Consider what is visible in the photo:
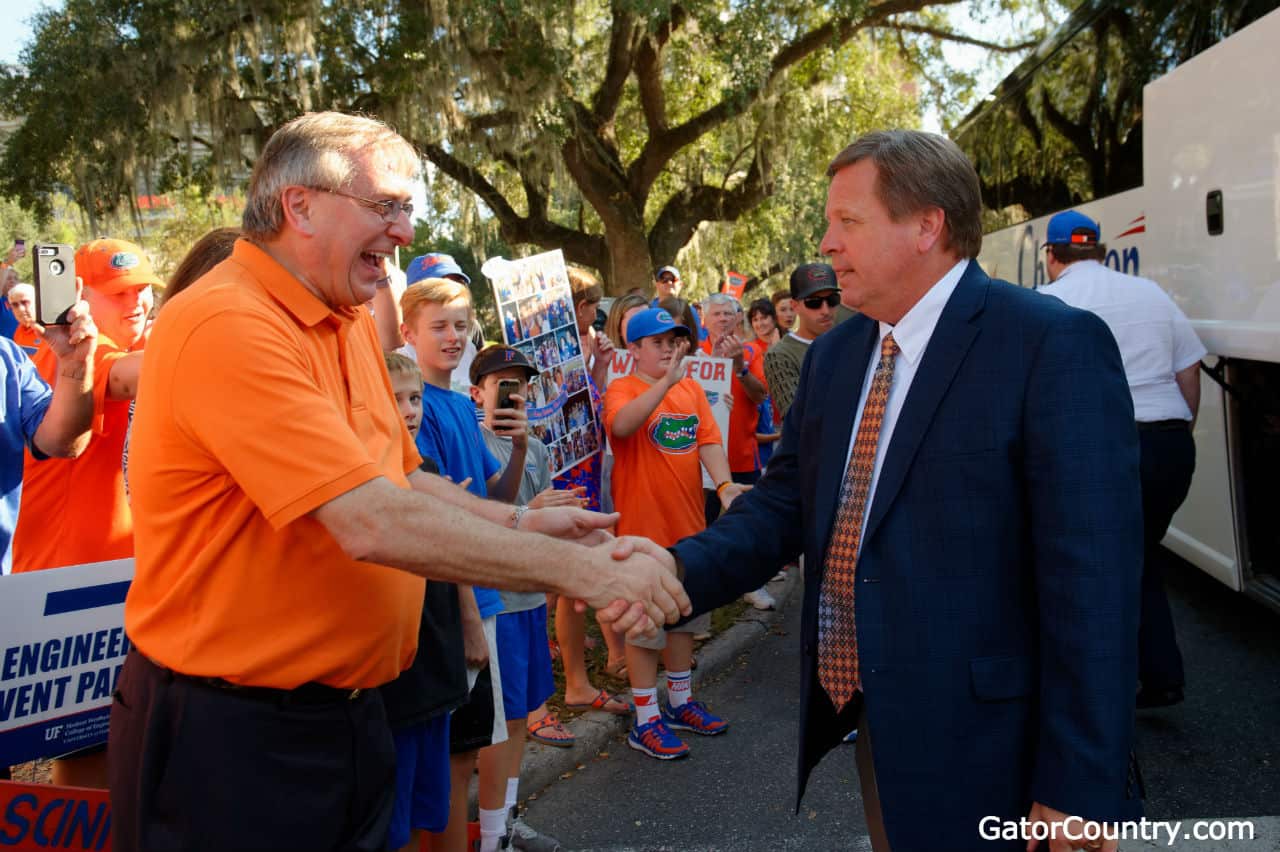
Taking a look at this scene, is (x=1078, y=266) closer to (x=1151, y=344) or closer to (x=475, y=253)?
(x=1151, y=344)

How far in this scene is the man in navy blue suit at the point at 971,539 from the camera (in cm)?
214

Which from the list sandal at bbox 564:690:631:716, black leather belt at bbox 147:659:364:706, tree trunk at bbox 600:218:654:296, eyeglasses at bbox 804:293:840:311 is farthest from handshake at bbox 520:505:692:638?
tree trunk at bbox 600:218:654:296

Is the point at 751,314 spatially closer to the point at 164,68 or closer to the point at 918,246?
the point at 918,246

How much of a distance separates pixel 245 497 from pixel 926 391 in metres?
1.40

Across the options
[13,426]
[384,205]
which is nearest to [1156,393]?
[384,205]

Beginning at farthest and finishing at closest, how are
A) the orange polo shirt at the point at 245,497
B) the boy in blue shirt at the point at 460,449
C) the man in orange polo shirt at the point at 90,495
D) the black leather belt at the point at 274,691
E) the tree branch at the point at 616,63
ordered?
the tree branch at the point at 616,63, the man in orange polo shirt at the point at 90,495, the boy in blue shirt at the point at 460,449, the black leather belt at the point at 274,691, the orange polo shirt at the point at 245,497

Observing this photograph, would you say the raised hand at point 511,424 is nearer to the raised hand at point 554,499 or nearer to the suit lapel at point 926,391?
the raised hand at point 554,499

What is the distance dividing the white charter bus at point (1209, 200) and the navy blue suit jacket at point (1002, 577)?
10.4 feet

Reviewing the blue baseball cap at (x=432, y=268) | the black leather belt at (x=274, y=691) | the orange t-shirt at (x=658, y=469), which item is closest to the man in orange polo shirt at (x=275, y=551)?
the black leather belt at (x=274, y=691)

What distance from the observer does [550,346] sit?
530 cm

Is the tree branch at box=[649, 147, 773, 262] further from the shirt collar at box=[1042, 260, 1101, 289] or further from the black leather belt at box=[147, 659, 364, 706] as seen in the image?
the black leather belt at box=[147, 659, 364, 706]

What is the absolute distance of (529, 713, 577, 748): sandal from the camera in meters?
4.90

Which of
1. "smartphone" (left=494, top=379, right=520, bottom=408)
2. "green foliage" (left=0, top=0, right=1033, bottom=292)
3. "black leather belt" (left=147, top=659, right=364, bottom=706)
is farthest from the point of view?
"green foliage" (left=0, top=0, right=1033, bottom=292)

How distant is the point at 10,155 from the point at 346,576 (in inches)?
573
